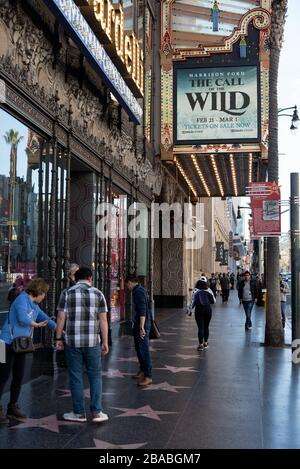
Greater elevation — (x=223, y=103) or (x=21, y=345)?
(x=223, y=103)

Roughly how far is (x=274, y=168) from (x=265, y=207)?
1294mm

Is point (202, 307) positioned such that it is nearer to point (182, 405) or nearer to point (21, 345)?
point (182, 405)

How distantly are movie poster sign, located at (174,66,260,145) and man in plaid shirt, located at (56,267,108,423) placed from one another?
12975 millimetres

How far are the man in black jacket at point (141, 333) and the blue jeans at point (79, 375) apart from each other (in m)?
2.45

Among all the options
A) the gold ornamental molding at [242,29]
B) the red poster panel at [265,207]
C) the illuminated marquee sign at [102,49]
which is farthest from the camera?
the gold ornamental molding at [242,29]

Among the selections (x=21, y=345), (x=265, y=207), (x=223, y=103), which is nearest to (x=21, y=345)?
(x=21, y=345)

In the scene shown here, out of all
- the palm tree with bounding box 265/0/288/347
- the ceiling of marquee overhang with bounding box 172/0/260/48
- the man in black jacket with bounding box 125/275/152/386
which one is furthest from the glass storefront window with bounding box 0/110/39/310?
the ceiling of marquee overhang with bounding box 172/0/260/48

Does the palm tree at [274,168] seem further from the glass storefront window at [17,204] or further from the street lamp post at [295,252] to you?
the glass storefront window at [17,204]

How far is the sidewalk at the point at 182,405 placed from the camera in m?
6.12

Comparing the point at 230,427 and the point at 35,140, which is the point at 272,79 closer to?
the point at 35,140

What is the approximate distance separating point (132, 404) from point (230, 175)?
65.4ft

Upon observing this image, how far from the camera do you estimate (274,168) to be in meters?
14.8

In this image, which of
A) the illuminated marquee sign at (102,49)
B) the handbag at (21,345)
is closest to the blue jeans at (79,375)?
the handbag at (21,345)

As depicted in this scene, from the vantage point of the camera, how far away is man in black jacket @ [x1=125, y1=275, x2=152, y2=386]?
9398 millimetres
